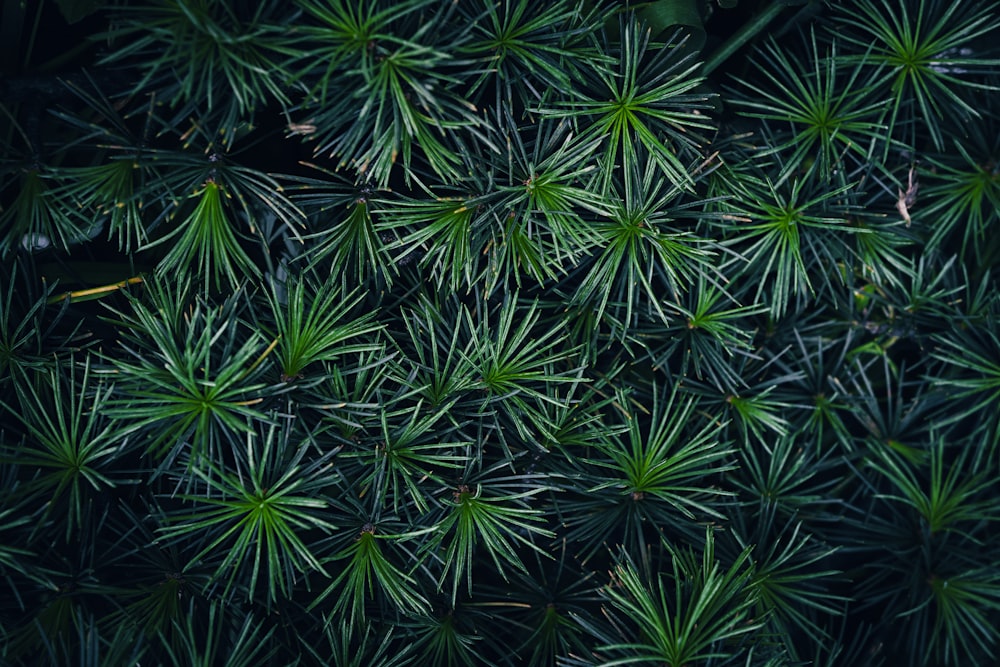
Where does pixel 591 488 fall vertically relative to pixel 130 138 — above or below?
below

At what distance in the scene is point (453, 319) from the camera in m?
0.62

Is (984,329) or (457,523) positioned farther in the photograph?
(984,329)

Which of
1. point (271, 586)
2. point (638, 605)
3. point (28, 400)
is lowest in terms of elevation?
point (638, 605)

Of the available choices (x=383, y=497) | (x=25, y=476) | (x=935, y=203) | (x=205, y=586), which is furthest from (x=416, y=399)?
(x=935, y=203)

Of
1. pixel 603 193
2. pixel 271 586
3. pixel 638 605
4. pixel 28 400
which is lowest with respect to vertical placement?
pixel 638 605

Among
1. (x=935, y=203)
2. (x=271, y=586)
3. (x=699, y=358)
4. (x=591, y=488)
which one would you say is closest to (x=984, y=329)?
(x=935, y=203)

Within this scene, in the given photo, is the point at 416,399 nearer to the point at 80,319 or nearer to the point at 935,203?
the point at 80,319

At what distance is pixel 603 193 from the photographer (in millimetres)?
563

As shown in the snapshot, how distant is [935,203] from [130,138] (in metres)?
0.71

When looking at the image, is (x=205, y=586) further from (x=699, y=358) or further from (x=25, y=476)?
(x=699, y=358)

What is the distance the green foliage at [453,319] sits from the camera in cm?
53

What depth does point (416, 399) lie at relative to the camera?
60 centimetres

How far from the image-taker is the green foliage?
53 centimetres

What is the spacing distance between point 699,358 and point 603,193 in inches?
7.6
